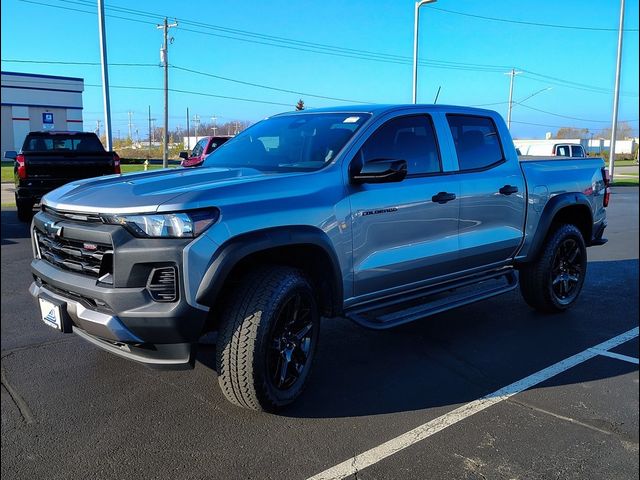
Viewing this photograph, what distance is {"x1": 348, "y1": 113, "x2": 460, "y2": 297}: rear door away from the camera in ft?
12.9

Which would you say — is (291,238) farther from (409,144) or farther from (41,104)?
(41,104)

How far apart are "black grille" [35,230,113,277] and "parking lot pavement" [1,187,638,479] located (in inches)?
16.7

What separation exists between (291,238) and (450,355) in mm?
1923

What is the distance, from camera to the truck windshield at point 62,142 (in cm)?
1245

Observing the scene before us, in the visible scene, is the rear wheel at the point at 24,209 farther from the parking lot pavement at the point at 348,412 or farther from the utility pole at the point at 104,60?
the utility pole at the point at 104,60

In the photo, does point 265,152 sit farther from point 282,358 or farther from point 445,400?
point 445,400

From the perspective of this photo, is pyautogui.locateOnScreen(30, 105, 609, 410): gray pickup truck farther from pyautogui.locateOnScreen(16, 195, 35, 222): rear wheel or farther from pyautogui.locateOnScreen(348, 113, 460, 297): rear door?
pyautogui.locateOnScreen(16, 195, 35, 222): rear wheel

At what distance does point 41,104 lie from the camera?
48.7 meters

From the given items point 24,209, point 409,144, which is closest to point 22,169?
point 24,209

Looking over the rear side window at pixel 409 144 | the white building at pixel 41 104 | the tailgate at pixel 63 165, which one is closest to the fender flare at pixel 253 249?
the rear side window at pixel 409 144

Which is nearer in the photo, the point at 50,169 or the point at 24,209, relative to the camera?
the point at 50,169

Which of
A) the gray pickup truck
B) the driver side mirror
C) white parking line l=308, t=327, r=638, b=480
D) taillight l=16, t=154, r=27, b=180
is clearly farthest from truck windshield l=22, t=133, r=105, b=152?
white parking line l=308, t=327, r=638, b=480

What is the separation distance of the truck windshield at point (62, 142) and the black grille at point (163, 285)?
1029 centimetres

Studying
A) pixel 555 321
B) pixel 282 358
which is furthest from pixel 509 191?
pixel 282 358
